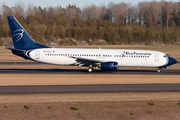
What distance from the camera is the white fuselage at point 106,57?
124 feet

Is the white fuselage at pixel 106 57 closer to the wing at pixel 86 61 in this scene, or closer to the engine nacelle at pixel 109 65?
the wing at pixel 86 61

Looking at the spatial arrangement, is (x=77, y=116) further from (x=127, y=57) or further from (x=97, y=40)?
(x=97, y=40)

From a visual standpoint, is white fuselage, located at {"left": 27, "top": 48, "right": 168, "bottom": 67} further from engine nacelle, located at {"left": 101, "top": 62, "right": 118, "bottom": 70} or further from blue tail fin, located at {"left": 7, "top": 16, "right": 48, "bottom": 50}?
blue tail fin, located at {"left": 7, "top": 16, "right": 48, "bottom": 50}

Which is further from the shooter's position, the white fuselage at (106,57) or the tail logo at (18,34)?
the tail logo at (18,34)

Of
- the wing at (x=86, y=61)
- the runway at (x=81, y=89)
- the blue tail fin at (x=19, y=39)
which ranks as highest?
the blue tail fin at (x=19, y=39)

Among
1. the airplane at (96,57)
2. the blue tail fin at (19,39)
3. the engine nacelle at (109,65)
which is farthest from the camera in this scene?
the blue tail fin at (19,39)

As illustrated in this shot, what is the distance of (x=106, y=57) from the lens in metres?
38.0

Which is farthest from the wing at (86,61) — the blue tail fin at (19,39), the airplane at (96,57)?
the blue tail fin at (19,39)

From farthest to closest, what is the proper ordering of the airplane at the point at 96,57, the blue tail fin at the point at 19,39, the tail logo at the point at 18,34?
the tail logo at the point at 18,34 < the blue tail fin at the point at 19,39 < the airplane at the point at 96,57

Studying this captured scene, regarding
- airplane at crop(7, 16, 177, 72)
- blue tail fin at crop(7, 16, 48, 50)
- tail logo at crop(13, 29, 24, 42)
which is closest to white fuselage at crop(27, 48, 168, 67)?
airplane at crop(7, 16, 177, 72)

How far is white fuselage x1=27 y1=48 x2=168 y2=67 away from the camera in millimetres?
37875

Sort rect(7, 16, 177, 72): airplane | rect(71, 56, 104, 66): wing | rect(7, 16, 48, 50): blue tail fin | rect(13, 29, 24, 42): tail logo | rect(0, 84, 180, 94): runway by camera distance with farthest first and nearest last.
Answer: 1. rect(13, 29, 24, 42): tail logo
2. rect(7, 16, 48, 50): blue tail fin
3. rect(7, 16, 177, 72): airplane
4. rect(71, 56, 104, 66): wing
5. rect(0, 84, 180, 94): runway

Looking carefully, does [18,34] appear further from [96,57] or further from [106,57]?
[106,57]

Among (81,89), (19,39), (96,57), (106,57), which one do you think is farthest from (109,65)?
(19,39)
